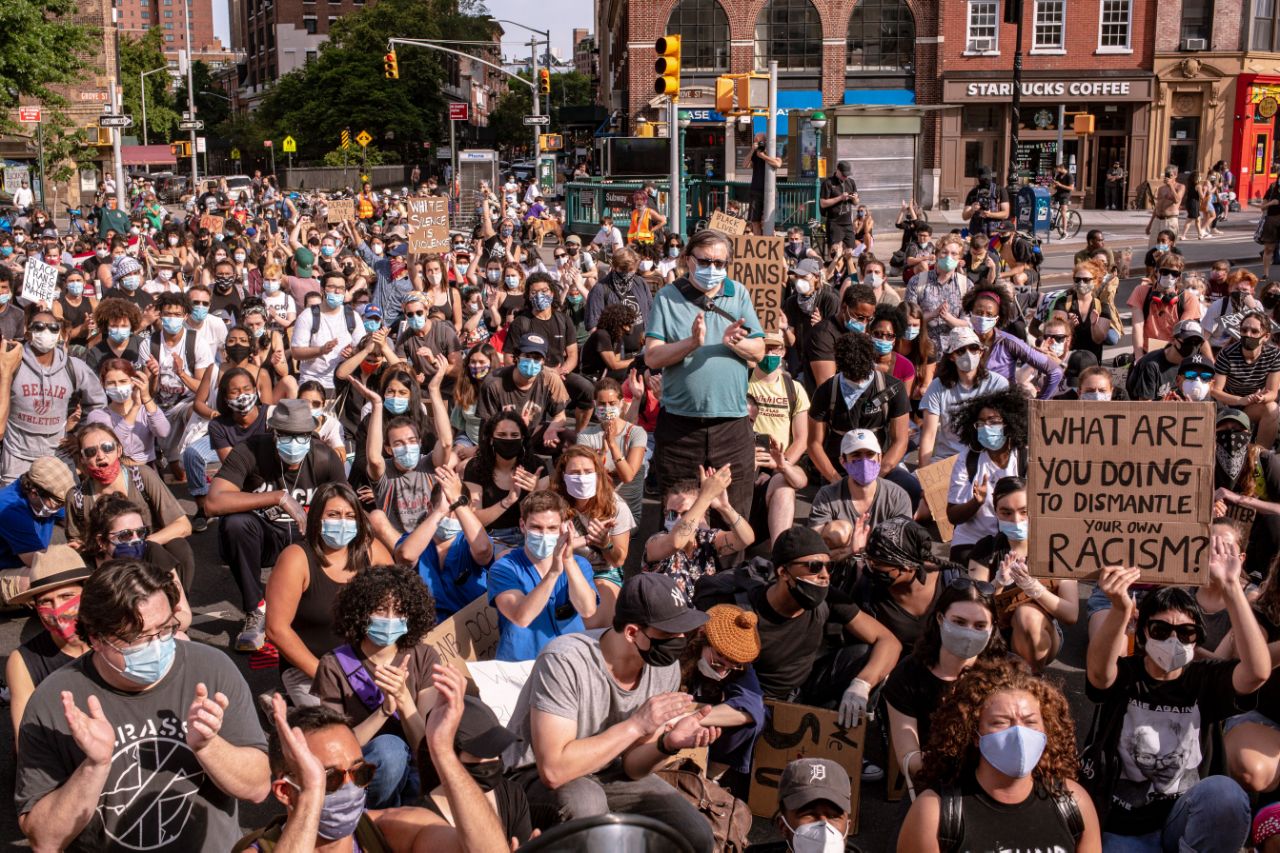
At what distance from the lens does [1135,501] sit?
5426 millimetres

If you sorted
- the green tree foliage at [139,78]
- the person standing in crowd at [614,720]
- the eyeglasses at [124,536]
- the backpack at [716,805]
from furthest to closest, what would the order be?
the green tree foliage at [139,78], the eyeglasses at [124,536], the backpack at [716,805], the person standing in crowd at [614,720]

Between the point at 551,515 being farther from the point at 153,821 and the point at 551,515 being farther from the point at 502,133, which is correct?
the point at 502,133

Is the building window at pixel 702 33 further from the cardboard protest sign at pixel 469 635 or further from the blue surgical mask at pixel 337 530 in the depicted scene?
the cardboard protest sign at pixel 469 635

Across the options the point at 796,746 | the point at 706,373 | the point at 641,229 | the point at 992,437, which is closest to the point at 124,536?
the point at 796,746

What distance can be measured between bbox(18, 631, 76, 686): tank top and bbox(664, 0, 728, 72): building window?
45.2m

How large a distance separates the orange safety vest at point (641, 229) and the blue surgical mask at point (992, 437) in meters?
13.3

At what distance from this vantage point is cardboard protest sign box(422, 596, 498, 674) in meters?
5.91

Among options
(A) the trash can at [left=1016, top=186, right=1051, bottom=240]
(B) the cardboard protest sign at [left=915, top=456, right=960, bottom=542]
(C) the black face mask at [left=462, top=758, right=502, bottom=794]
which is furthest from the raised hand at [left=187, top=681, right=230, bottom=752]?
(A) the trash can at [left=1016, top=186, right=1051, bottom=240]

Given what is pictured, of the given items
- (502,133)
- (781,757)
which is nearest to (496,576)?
(781,757)

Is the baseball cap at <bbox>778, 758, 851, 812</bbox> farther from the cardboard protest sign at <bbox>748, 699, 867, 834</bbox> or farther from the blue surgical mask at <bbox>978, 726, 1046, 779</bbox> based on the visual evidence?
the cardboard protest sign at <bbox>748, 699, 867, 834</bbox>

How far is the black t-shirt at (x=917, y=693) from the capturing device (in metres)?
5.21

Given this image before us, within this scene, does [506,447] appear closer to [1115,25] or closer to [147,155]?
→ [1115,25]

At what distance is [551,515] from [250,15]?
139283mm

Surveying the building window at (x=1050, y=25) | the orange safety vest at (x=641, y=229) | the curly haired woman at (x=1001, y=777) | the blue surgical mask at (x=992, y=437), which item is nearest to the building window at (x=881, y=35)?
the building window at (x=1050, y=25)
